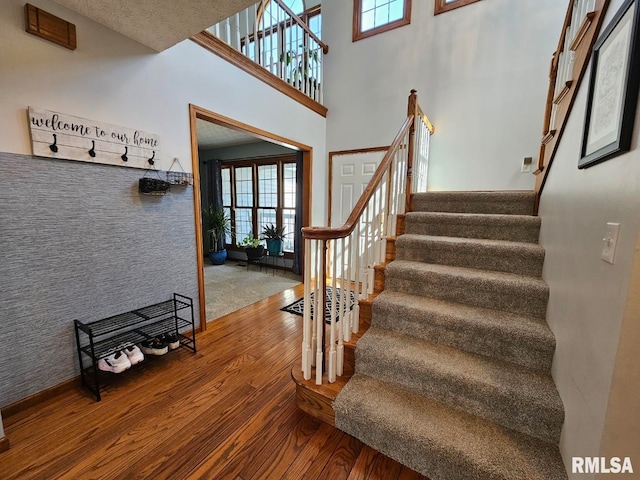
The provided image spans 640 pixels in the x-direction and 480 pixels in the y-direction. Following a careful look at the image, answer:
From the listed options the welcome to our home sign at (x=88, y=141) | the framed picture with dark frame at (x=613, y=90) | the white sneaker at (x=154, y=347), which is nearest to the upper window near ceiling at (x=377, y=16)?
the framed picture with dark frame at (x=613, y=90)

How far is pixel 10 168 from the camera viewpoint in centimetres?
143

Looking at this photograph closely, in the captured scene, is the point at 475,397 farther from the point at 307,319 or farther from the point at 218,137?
the point at 218,137

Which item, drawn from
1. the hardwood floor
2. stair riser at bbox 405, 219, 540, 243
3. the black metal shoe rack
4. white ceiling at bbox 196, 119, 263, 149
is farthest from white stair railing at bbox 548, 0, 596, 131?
white ceiling at bbox 196, 119, 263, 149

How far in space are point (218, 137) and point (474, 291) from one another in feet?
15.5

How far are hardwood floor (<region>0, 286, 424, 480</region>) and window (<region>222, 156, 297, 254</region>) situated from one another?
3150 millimetres

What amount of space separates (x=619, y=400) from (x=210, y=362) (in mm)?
2226

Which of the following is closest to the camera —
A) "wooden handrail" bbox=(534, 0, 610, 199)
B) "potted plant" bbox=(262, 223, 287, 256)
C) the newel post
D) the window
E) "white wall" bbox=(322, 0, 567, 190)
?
"wooden handrail" bbox=(534, 0, 610, 199)

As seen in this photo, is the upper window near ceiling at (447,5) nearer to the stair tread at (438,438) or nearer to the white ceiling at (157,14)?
the white ceiling at (157,14)

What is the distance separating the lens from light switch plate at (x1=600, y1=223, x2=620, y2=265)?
82 cm

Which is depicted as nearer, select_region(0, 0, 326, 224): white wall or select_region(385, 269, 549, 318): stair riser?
select_region(0, 0, 326, 224): white wall

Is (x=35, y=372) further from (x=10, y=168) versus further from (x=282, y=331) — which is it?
(x=282, y=331)

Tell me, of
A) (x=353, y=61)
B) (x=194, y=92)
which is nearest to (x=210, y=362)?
(x=194, y=92)

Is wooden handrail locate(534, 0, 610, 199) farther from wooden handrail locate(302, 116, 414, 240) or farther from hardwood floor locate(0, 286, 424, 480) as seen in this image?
hardwood floor locate(0, 286, 424, 480)

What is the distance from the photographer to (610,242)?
0.84 metres
